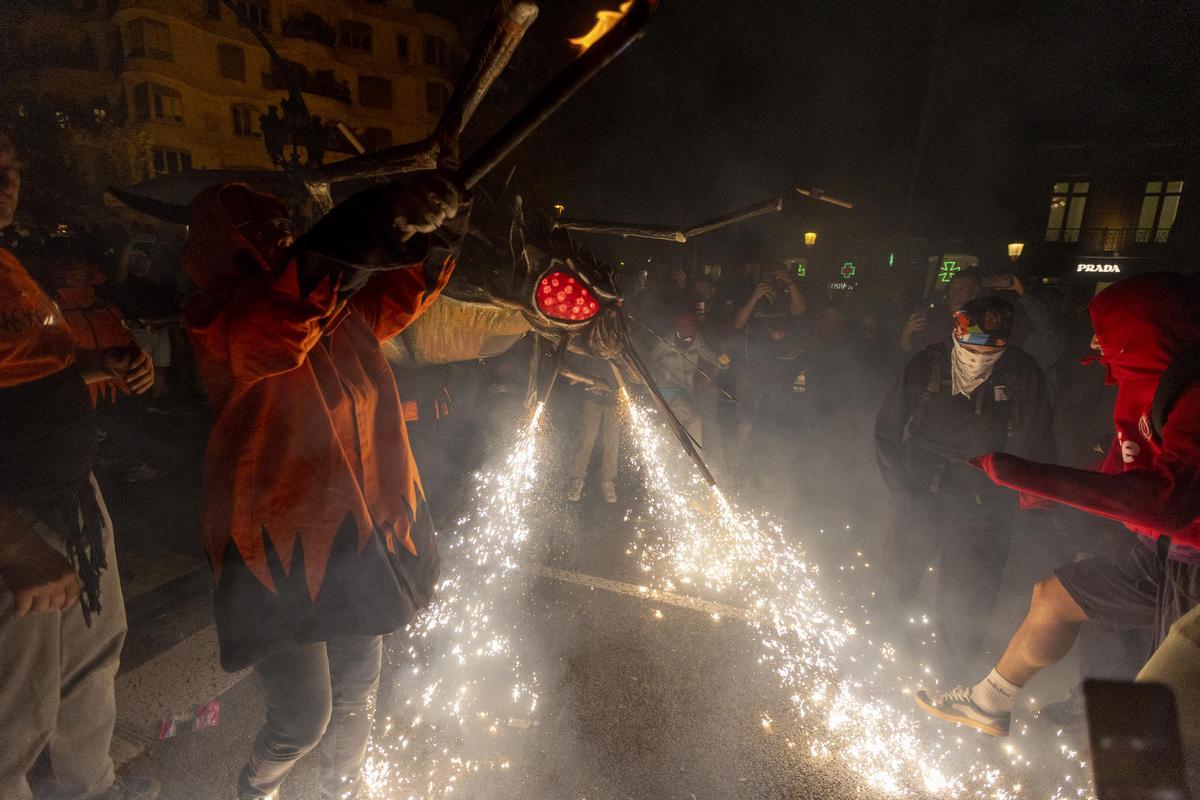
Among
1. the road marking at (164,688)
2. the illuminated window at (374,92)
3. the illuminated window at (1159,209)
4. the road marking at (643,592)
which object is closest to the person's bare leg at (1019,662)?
the road marking at (643,592)

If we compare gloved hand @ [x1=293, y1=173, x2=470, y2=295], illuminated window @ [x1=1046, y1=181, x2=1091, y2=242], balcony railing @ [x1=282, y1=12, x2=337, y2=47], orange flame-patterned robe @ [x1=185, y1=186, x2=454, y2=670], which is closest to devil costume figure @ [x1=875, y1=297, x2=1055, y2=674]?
orange flame-patterned robe @ [x1=185, y1=186, x2=454, y2=670]

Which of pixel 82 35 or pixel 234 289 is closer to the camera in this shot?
pixel 234 289

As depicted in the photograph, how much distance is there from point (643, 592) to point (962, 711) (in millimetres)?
2209

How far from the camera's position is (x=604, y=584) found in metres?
4.43

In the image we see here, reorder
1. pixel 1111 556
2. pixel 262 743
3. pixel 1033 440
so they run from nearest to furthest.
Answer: pixel 262 743
pixel 1111 556
pixel 1033 440

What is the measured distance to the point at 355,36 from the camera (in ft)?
106

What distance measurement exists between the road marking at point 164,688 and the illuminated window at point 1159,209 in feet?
109

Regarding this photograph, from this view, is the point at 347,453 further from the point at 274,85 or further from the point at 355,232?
the point at 274,85

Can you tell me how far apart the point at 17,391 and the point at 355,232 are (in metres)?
1.48

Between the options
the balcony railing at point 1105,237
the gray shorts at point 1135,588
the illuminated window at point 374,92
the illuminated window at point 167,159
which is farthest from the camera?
the illuminated window at point 374,92

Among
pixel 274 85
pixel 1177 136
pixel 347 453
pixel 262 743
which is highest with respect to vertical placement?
pixel 274 85

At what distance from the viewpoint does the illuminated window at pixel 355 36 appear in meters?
31.9

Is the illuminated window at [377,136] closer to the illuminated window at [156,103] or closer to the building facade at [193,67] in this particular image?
the building facade at [193,67]

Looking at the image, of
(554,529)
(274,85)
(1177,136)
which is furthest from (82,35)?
(1177,136)
